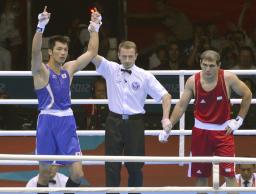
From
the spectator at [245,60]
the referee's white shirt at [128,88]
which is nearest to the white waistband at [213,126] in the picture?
the referee's white shirt at [128,88]

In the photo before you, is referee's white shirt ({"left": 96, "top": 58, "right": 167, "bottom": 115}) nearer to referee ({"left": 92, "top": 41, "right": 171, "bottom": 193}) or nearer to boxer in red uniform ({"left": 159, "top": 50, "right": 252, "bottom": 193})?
referee ({"left": 92, "top": 41, "right": 171, "bottom": 193})

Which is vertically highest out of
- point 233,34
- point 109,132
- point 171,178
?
point 233,34

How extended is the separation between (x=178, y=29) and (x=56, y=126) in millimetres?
6115

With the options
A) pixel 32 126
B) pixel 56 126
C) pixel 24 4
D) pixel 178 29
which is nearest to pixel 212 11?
pixel 178 29

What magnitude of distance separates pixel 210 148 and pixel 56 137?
55.8 inches

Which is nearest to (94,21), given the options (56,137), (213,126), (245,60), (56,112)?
(56,112)

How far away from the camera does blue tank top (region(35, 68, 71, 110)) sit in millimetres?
7902

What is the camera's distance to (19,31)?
45.4 ft

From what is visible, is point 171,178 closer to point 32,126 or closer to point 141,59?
point 32,126

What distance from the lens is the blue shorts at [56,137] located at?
7887mm

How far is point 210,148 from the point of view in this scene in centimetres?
816

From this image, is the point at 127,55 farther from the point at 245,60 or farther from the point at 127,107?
the point at 245,60

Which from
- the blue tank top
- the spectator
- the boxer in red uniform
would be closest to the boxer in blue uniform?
the blue tank top

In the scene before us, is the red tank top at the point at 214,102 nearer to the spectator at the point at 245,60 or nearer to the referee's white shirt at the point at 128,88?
Answer: the referee's white shirt at the point at 128,88
